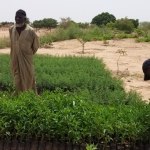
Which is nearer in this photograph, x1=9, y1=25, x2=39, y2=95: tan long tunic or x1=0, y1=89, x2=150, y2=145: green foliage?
x1=0, y1=89, x2=150, y2=145: green foliage

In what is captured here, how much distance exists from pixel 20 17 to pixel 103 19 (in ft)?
132

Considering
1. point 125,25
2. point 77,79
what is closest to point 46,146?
point 77,79

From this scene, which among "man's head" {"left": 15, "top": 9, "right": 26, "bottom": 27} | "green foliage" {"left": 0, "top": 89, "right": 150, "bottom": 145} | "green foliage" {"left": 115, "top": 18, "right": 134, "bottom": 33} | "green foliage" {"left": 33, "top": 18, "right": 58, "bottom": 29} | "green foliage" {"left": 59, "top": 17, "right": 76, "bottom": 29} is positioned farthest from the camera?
"green foliage" {"left": 33, "top": 18, "right": 58, "bottom": 29}

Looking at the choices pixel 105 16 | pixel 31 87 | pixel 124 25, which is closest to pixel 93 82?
pixel 31 87

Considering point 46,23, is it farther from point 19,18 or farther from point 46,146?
point 46,146

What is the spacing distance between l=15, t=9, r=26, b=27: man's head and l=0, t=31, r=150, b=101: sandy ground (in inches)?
125

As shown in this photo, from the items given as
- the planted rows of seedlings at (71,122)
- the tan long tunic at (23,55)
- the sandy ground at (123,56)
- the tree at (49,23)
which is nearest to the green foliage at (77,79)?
the sandy ground at (123,56)

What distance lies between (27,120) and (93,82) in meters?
4.40

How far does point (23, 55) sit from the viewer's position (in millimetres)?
7156

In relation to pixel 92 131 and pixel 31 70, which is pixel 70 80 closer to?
pixel 31 70

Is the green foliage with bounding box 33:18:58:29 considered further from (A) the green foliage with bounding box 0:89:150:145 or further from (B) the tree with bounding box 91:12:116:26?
(A) the green foliage with bounding box 0:89:150:145

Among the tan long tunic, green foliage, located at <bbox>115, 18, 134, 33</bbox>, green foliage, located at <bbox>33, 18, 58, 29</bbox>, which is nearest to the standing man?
the tan long tunic

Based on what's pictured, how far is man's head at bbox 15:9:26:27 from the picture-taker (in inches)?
266

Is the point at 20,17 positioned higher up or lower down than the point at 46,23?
higher up
